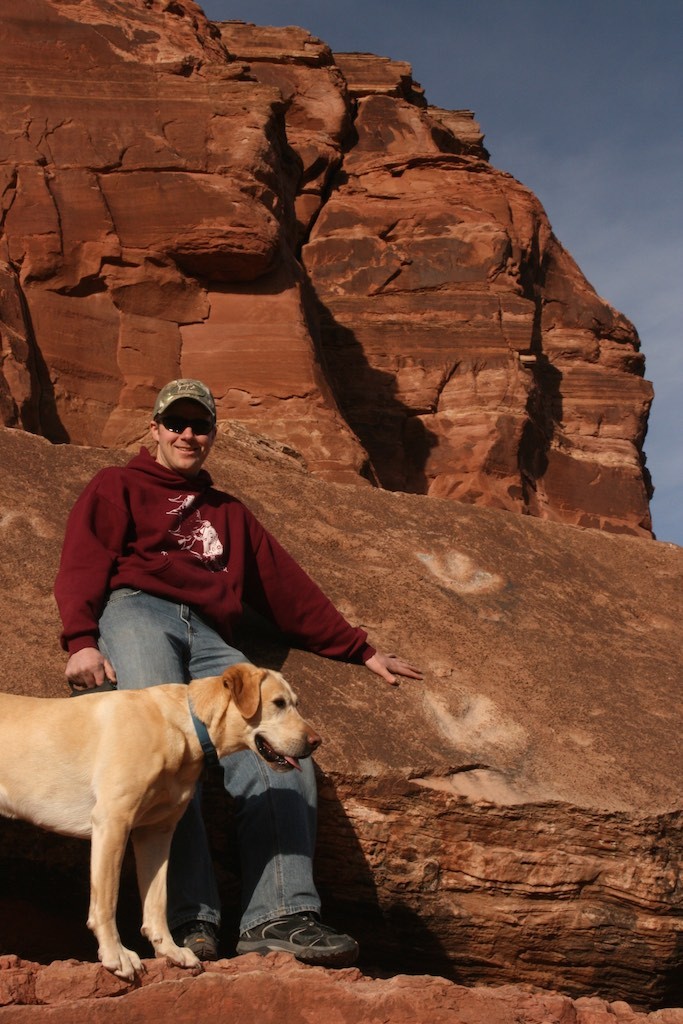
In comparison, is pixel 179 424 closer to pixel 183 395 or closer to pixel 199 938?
pixel 183 395

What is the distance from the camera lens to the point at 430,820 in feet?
17.8

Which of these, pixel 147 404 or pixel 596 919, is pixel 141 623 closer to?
pixel 596 919

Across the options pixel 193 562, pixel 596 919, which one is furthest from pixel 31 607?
pixel 596 919

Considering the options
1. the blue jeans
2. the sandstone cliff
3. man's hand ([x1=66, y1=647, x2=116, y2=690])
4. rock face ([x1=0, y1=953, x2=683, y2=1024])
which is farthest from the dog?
man's hand ([x1=66, y1=647, x2=116, y2=690])

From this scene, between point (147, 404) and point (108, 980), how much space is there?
14.2 m

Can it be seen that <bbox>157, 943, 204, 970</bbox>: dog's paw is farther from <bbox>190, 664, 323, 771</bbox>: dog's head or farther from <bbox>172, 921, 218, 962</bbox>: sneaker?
<bbox>190, 664, 323, 771</bbox>: dog's head

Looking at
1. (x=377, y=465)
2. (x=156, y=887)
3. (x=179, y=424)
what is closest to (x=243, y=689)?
(x=156, y=887)

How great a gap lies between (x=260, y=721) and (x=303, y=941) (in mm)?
879

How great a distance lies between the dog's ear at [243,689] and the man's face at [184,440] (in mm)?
1549

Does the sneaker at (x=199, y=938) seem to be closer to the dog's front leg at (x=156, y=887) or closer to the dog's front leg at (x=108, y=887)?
the dog's front leg at (x=156, y=887)

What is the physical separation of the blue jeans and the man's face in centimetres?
78

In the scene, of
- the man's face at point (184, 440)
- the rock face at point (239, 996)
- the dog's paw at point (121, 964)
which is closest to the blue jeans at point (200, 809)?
the rock face at point (239, 996)

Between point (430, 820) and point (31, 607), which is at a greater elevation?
point (31, 607)

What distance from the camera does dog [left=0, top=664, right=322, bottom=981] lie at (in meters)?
4.05
